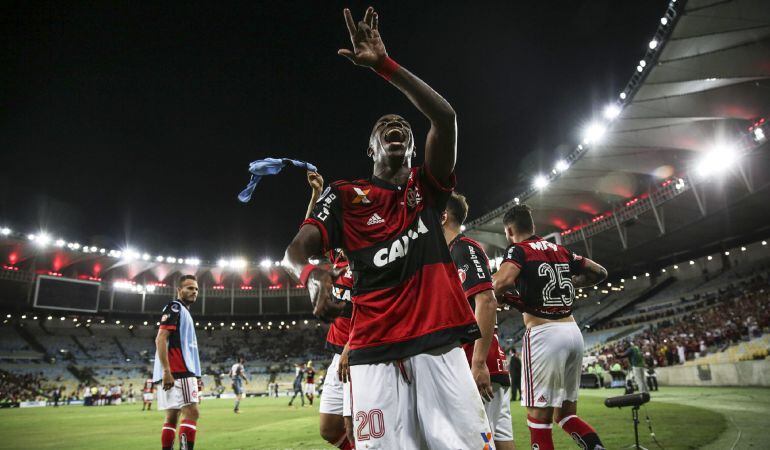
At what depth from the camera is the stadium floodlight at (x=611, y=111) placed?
2883 centimetres

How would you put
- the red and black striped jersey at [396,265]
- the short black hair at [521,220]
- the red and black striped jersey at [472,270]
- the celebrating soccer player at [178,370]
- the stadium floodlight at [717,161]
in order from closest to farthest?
the red and black striped jersey at [396,265] → the red and black striped jersey at [472,270] → the short black hair at [521,220] → the celebrating soccer player at [178,370] → the stadium floodlight at [717,161]

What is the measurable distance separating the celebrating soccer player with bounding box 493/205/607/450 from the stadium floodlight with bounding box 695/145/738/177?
28.0 metres

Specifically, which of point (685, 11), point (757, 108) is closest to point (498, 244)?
point (757, 108)

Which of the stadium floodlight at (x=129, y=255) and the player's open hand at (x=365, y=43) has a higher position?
the stadium floodlight at (x=129, y=255)

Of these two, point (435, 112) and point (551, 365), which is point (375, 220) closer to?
point (435, 112)

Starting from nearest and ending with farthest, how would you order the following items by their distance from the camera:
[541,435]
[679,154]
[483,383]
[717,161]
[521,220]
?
[483,383], [541,435], [521,220], [717,161], [679,154]

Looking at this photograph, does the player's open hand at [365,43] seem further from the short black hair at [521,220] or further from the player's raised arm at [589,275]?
the player's raised arm at [589,275]

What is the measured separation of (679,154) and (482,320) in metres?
37.1

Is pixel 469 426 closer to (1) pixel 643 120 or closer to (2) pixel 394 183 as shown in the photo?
(2) pixel 394 183

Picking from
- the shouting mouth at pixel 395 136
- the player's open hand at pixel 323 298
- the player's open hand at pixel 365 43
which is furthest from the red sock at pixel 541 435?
the player's open hand at pixel 365 43

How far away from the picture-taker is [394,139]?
2.70 meters

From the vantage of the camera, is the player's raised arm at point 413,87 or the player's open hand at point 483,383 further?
the player's open hand at point 483,383

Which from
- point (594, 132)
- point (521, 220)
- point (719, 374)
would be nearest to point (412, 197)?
point (521, 220)

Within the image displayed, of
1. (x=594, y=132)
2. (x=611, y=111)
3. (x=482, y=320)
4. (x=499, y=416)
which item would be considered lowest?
(x=499, y=416)
